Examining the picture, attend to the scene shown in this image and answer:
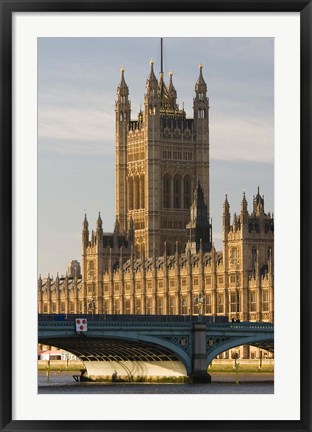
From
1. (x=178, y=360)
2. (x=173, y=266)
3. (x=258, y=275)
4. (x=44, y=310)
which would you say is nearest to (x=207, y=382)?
(x=178, y=360)

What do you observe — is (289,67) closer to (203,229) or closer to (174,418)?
(174,418)

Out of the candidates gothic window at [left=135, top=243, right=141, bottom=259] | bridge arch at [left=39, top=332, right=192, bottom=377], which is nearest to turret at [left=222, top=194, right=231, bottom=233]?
gothic window at [left=135, top=243, right=141, bottom=259]

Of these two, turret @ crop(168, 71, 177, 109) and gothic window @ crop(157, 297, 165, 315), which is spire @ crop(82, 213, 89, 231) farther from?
turret @ crop(168, 71, 177, 109)

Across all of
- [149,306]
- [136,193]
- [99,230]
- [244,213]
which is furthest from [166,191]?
[244,213]

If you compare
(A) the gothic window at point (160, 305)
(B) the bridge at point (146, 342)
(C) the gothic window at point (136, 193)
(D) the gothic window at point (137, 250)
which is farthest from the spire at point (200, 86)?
(B) the bridge at point (146, 342)

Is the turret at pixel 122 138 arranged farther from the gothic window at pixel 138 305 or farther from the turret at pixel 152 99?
the gothic window at pixel 138 305

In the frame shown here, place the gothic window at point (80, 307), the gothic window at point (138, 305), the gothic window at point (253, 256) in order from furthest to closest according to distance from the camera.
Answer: the gothic window at point (80, 307)
the gothic window at point (138, 305)
the gothic window at point (253, 256)
